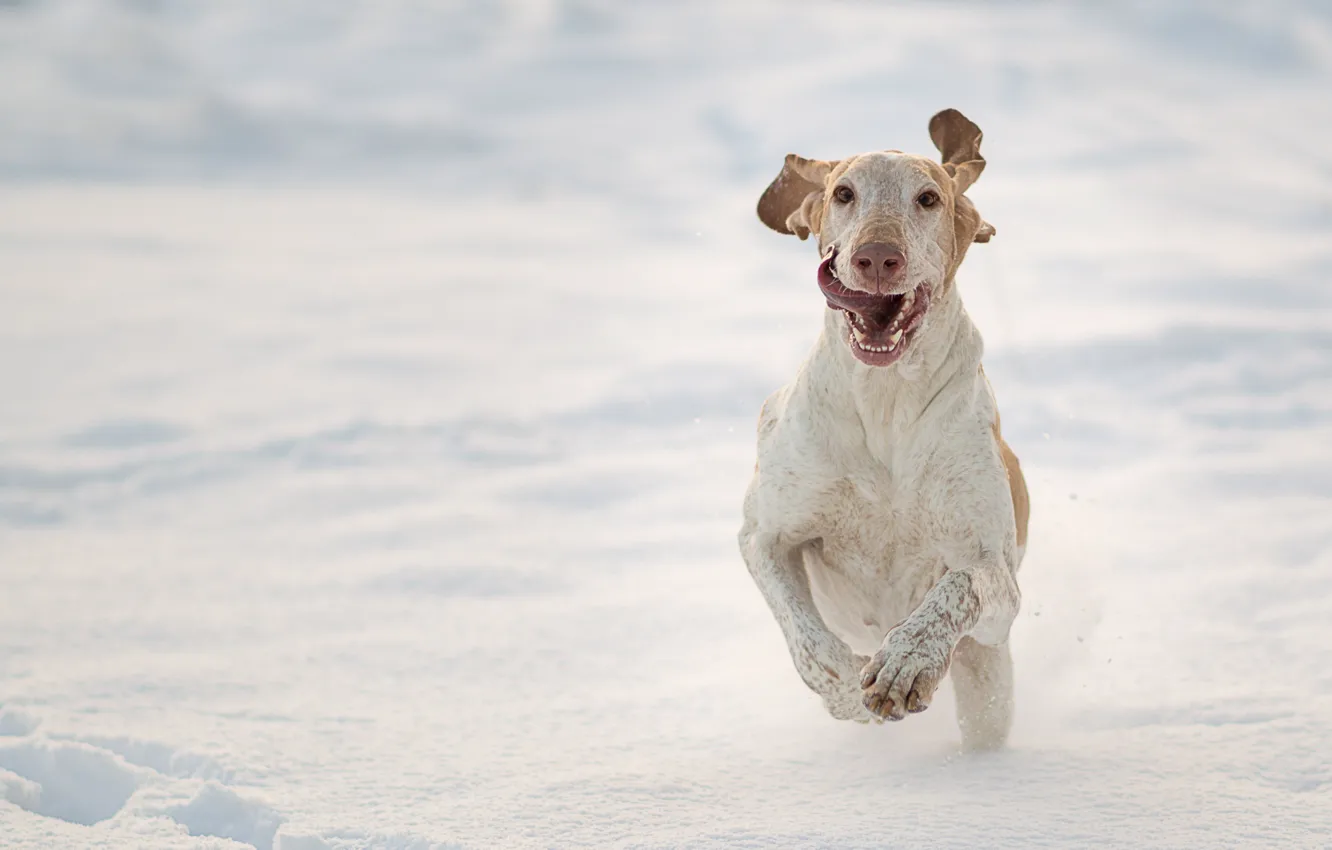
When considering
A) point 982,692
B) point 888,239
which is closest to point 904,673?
point 888,239

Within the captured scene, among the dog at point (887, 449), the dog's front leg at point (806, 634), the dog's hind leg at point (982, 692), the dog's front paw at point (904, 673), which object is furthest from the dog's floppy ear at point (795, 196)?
the dog's hind leg at point (982, 692)

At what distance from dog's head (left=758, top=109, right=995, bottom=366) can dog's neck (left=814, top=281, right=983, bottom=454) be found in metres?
0.18

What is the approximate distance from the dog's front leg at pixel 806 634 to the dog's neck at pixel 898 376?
48 cm

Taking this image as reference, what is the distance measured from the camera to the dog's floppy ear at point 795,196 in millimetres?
5051

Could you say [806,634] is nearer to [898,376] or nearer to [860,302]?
[898,376]

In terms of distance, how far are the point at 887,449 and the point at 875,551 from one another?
0.34m

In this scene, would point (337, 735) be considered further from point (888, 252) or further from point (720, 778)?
point (888, 252)

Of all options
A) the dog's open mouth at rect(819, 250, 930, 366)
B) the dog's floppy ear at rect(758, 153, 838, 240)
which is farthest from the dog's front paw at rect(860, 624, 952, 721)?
the dog's floppy ear at rect(758, 153, 838, 240)

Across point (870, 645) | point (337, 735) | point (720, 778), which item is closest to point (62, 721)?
point (337, 735)

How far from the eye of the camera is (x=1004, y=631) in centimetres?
505

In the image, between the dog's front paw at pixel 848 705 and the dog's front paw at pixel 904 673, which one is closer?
the dog's front paw at pixel 904 673

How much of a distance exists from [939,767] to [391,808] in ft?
6.21

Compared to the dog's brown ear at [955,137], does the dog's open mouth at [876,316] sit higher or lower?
lower

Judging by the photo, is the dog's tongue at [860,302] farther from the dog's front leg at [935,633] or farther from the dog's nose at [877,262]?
the dog's front leg at [935,633]
